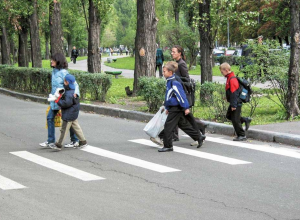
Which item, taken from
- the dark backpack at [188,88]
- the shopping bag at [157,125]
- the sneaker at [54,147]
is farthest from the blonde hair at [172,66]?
the sneaker at [54,147]

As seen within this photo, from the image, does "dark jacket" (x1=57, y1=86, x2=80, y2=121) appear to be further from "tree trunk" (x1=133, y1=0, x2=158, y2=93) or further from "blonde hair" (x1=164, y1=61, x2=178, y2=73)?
"tree trunk" (x1=133, y1=0, x2=158, y2=93)

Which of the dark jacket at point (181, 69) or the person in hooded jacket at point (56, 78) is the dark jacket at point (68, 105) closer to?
the person in hooded jacket at point (56, 78)

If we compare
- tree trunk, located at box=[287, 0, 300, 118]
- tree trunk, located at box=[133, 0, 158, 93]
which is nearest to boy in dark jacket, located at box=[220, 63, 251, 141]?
tree trunk, located at box=[287, 0, 300, 118]

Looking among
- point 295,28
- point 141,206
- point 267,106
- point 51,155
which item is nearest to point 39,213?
point 141,206

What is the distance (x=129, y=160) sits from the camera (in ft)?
31.0

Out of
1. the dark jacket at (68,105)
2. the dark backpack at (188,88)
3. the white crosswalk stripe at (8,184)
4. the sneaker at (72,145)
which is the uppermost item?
the dark backpack at (188,88)

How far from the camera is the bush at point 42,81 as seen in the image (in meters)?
18.3

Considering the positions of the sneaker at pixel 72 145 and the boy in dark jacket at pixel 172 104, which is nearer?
the boy in dark jacket at pixel 172 104

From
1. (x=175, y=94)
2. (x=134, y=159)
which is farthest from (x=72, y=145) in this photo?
(x=175, y=94)

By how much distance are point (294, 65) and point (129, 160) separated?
516 cm

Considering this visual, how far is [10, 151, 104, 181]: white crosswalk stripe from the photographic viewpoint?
816cm

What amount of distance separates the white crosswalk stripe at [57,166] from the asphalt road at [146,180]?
1cm

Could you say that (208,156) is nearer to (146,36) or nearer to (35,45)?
(146,36)

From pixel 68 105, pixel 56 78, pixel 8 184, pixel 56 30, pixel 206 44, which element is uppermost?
pixel 56 30
